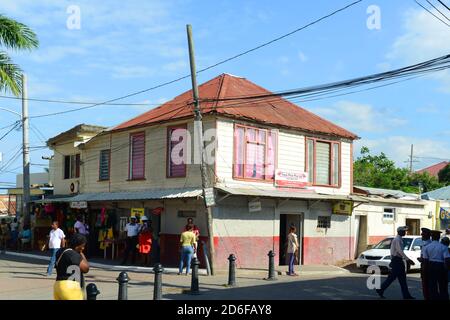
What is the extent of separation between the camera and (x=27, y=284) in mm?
15602

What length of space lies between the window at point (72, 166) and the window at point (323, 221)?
1190cm

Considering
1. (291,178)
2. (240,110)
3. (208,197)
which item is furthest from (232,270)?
(291,178)

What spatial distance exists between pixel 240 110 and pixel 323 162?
5138 millimetres

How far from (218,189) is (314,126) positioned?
21.4 feet

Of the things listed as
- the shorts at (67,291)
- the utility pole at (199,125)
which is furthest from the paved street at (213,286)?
the shorts at (67,291)

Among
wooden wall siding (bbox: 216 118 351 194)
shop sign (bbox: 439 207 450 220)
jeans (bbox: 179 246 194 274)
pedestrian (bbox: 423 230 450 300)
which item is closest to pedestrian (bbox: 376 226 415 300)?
pedestrian (bbox: 423 230 450 300)

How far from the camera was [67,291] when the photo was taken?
8000 millimetres

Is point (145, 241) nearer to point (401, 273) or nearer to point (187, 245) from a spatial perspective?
point (187, 245)

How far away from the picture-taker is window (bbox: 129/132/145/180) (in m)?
23.5

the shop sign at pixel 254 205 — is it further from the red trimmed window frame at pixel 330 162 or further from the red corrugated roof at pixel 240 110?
the red trimmed window frame at pixel 330 162

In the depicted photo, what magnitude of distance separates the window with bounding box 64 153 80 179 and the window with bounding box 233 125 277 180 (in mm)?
10553

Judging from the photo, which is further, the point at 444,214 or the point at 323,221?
the point at 444,214

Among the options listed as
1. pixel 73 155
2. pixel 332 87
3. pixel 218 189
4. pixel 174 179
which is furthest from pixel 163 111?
pixel 332 87
